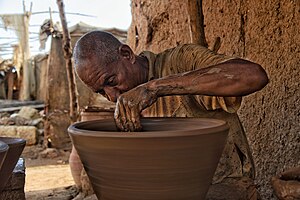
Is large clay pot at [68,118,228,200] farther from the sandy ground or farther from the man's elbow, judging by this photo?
the sandy ground

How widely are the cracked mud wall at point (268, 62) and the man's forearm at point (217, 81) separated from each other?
1.30 metres

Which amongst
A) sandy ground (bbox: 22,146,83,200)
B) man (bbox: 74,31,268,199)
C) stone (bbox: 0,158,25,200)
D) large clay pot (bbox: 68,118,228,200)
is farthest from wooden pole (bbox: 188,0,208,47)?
sandy ground (bbox: 22,146,83,200)

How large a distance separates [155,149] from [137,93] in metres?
0.27

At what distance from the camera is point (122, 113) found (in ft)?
4.08

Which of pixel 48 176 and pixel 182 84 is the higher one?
pixel 182 84

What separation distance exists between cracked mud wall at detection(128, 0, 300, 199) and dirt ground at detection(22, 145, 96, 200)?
1.68 m

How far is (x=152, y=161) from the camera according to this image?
3.45 ft

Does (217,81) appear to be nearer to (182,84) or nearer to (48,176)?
(182,84)

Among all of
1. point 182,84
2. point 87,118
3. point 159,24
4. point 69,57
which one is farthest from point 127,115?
point 69,57

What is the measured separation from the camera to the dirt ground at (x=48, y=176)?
440 cm

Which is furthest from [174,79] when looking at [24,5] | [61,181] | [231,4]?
[24,5]

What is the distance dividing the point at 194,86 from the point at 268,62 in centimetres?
158

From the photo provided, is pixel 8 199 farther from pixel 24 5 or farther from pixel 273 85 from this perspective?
pixel 24 5

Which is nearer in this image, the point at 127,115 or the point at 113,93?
the point at 127,115
